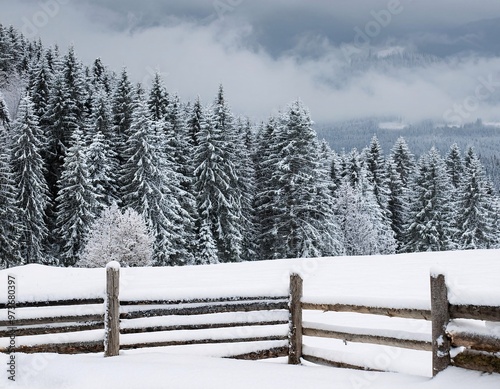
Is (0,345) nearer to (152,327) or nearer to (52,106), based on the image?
→ (152,327)

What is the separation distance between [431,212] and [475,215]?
4546 millimetres

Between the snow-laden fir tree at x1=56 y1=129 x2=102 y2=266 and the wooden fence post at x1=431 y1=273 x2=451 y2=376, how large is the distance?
37009mm

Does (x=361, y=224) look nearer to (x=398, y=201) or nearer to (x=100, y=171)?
(x=398, y=201)

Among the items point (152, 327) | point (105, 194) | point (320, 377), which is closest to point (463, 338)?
point (320, 377)

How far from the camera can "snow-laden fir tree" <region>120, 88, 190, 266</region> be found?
1565 inches

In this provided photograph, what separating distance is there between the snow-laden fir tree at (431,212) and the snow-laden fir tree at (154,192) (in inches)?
902

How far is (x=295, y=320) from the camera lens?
7.89 m

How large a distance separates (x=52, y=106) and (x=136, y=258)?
94.2 feet

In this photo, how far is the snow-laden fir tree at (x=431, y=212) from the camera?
4744 centimetres

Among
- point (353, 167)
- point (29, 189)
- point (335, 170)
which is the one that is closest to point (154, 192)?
point (29, 189)

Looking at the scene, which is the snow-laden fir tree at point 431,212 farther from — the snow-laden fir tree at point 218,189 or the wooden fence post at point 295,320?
the wooden fence post at point 295,320

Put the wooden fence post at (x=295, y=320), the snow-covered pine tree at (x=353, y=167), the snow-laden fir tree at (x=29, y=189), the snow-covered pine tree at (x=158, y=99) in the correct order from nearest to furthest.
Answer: the wooden fence post at (x=295, y=320), the snow-laden fir tree at (x=29, y=189), the snow-covered pine tree at (x=158, y=99), the snow-covered pine tree at (x=353, y=167)

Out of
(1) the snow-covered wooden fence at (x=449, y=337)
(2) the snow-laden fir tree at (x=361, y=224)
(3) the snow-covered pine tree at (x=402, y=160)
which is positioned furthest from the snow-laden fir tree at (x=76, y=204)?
(1) the snow-covered wooden fence at (x=449, y=337)

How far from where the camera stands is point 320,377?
6648 mm
